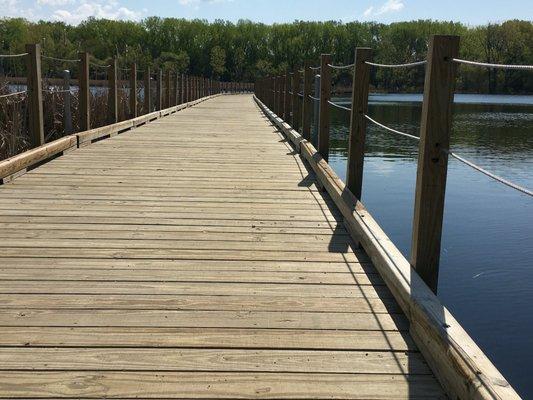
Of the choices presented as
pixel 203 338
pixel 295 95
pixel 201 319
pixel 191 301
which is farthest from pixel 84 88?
pixel 203 338

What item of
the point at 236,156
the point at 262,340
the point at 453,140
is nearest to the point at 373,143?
the point at 453,140

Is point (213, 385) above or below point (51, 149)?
below

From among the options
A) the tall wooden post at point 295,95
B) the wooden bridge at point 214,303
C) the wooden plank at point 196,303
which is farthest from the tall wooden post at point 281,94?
the wooden plank at point 196,303

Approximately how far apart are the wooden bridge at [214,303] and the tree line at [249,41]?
258 feet

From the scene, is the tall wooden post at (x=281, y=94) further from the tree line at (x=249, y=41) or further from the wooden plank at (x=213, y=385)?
the tree line at (x=249, y=41)

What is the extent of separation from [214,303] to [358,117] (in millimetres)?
2065

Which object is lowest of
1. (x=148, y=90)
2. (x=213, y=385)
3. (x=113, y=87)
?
(x=213, y=385)

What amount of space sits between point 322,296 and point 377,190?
7.82 metres

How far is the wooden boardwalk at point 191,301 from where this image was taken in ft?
6.31

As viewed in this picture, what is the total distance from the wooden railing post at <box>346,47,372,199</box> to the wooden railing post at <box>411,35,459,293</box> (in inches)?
66.4

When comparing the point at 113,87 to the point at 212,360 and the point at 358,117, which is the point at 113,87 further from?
the point at 212,360

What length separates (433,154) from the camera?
2.39m

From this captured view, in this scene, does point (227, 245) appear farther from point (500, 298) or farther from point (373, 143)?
point (373, 143)

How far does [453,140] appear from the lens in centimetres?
1764
